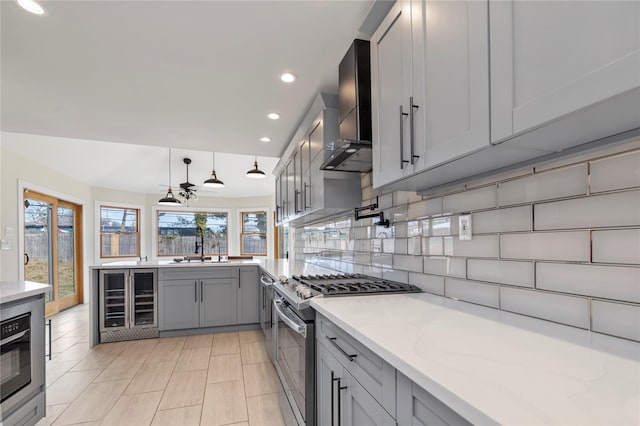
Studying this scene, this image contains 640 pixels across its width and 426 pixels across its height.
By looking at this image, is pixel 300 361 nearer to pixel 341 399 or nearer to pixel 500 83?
pixel 341 399

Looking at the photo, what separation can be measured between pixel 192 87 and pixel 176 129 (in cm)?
111

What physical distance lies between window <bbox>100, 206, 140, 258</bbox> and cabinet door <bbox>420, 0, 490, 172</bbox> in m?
7.90

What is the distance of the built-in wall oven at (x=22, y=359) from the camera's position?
184cm

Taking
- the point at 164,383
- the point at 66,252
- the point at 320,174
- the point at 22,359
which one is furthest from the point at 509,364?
the point at 66,252

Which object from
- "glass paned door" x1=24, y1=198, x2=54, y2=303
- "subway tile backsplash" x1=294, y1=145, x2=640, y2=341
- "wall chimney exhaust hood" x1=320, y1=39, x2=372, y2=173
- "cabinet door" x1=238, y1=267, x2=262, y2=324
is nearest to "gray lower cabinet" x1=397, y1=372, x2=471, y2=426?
"subway tile backsplash" x1=294, y1=145, x2=640, y2=341

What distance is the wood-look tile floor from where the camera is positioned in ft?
7.27

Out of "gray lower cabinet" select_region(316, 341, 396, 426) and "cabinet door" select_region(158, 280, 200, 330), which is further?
"cabinet door" select_region(158, 280, 200, 330)

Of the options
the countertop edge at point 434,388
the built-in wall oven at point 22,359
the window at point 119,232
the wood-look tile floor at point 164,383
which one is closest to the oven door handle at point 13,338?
the built-in wall oven at point 22,359

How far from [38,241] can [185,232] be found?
12.5 ft

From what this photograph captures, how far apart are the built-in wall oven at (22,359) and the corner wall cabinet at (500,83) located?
2.37 m

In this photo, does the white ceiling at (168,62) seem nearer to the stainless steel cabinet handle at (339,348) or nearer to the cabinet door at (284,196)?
the cabinet door at (284,196)

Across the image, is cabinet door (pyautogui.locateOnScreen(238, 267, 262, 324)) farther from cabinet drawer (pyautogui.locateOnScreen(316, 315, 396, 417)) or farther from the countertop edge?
the countertop edge

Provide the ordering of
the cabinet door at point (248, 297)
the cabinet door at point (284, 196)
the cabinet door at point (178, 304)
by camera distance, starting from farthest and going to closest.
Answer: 1. the cabinet door at point (248, 297)
2. the cabinet door at point (178, 304)
3. the cabinet door at point (284, 196)

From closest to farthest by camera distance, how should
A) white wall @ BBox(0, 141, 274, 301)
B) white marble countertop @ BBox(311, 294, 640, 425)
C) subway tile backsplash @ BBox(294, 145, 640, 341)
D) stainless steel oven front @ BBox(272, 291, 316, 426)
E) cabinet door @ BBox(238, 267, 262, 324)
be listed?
white marble countertop @ BBox(311, 294, 640, 425) → subway tile backsplash @ BBox(294, 145, 640, 341) → stainless steel oven front @ BBox(272, 291, 316, 426) → white wall @ BBox(0, 141, 274, 301) → cabinet door @ BBox(238, 267, 262, 324)
